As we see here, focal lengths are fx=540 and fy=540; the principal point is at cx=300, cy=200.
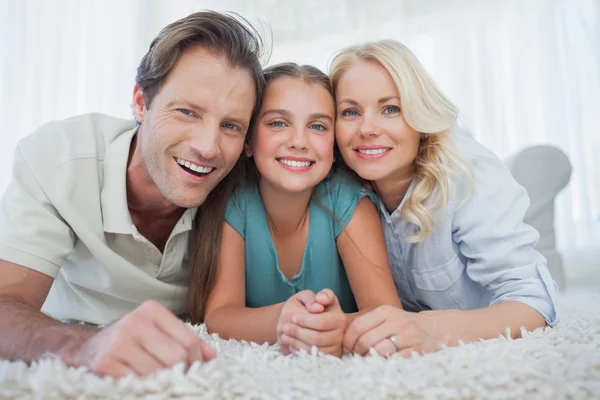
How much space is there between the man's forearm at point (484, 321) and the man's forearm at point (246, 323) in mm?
317

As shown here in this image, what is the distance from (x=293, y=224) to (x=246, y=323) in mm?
Result: 385

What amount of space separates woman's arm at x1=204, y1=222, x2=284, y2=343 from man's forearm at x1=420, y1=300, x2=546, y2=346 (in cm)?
33

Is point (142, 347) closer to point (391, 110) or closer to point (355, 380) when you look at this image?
point (355, 380)

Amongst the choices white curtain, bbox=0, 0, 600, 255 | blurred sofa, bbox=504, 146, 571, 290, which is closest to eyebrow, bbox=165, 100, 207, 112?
blurred sofa, bbox=504, 146, 571, 290

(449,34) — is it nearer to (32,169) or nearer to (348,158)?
(348,158)

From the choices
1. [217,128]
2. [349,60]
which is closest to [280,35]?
[349,60]

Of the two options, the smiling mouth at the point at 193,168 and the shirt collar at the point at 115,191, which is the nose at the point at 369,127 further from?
the shirt collar at the point at 115,191

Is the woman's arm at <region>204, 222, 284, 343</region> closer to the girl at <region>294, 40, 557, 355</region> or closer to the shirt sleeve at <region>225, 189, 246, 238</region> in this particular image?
the shirt sleeve at <region>225, 189, 246, 238</region>

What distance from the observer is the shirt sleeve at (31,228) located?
3.68 feet

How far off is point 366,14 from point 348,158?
2289 mm

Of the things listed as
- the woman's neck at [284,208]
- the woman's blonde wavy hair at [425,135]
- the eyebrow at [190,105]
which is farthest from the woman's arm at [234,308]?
the woman's blonde wavy hair at [425,135]

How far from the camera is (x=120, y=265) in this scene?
4.13 feet

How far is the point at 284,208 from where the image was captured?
1482mm

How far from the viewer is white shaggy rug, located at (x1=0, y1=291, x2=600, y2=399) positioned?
67 centimetres
